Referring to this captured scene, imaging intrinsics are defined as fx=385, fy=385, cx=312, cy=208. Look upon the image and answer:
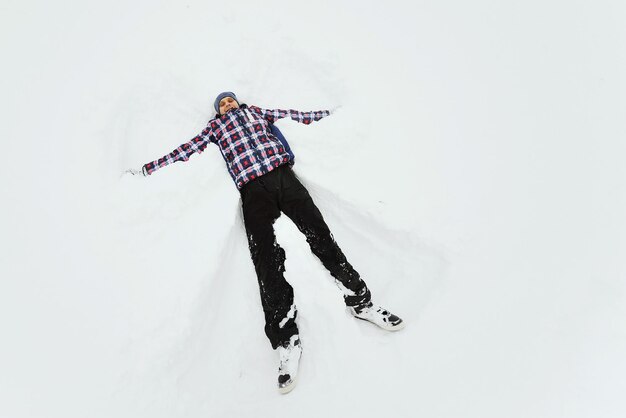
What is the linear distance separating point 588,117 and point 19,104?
3.83 m

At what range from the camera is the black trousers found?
2348mm

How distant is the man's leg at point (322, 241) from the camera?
7.83 ft

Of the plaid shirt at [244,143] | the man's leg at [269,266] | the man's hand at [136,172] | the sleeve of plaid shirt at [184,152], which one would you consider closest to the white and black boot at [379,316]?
the man's leg at [269,266]

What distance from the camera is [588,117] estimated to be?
105 inches

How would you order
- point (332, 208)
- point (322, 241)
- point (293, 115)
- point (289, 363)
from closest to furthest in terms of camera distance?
point (289, 363)
point (322, 241)
point (332, 208)
point (293, 115)

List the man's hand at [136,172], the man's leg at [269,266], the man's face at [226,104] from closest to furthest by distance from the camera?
the man's leg at [269,266] < the man's hand at [136,172] < the man's face at [226,104]

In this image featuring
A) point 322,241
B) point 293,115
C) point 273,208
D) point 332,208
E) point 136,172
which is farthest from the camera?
point 293,115

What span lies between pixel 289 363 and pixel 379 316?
0.61 meters

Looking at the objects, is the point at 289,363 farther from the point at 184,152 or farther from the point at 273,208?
the point at 184,152

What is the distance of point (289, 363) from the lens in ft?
7.53

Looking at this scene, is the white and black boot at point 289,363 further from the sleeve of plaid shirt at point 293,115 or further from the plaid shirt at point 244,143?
the sleeve of plaid shirt at point 293,115

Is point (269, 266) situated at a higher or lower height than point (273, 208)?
lower

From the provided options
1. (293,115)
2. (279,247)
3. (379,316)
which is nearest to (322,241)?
(279,247)

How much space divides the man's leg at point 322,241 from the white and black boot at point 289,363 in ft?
1.35
